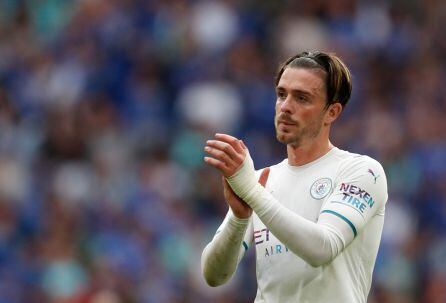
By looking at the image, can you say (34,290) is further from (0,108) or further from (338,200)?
(338,200)

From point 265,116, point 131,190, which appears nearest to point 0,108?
point 131,190

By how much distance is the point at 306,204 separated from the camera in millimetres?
5336

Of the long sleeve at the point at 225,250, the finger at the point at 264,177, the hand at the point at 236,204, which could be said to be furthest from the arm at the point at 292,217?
the finger at the point at 264,177

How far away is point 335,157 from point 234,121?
21.9 ft

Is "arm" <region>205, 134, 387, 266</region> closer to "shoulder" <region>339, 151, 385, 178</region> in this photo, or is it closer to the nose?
"shoulder" <region>339, 151, 385, 178</region>

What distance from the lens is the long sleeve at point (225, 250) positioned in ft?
17.7

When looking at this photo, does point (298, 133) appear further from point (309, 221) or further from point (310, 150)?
point (309, 221)

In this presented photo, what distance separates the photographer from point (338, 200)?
5160 mm

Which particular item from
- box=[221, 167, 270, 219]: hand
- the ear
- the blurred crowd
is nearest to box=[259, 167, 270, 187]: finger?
box=[221, 167, 270, 219]: hand

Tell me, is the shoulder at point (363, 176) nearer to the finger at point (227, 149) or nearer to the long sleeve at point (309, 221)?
the long sleeve at point (309, 221)

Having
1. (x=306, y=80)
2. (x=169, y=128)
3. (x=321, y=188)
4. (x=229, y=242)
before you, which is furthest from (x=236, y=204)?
(x=169, y=128)

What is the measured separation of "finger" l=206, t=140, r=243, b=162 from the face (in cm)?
43

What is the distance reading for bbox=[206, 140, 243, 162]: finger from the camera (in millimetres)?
4984

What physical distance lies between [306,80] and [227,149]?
1.96ft
